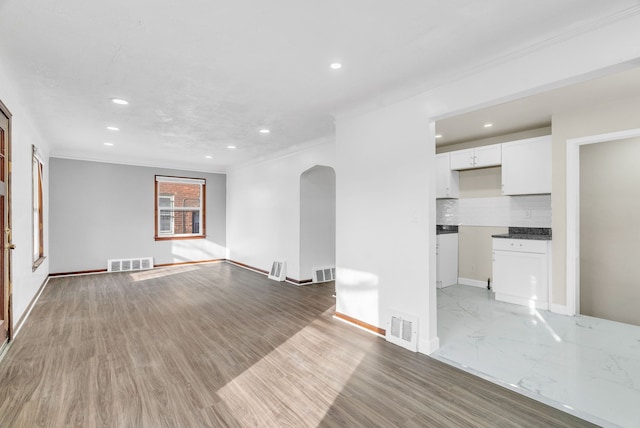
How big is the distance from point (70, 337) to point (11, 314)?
57cm

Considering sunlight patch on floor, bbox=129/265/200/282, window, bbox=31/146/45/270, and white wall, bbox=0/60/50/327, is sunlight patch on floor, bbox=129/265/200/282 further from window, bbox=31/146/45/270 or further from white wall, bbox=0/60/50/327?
white wall, bbox=0/60/50/327

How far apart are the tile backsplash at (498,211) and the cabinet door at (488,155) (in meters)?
0.64

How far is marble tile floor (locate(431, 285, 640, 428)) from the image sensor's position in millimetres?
2133

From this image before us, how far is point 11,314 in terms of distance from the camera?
3.13 meters

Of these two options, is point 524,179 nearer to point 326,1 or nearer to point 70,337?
point 326,1

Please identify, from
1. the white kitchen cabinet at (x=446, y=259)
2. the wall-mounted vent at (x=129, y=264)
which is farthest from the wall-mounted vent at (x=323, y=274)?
the wall-mounted vent at (x=129, y=264)

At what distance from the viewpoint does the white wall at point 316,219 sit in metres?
5.80

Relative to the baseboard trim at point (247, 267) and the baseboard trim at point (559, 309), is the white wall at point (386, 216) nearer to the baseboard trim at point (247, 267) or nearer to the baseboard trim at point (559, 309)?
the baseboard trim at point (559, 309)

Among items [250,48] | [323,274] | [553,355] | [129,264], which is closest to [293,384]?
[553,355]

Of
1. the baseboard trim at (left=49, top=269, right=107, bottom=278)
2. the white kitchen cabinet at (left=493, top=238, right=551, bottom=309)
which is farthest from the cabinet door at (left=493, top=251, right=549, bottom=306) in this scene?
the baseboard trim at (left=49, top=269, right=107, bottom=278)

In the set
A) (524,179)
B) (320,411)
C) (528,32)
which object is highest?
(528,32)

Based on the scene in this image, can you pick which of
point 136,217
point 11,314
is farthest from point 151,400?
point 136,217

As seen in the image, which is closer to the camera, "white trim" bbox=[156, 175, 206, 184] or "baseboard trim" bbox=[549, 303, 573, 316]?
"baseboard trim" bbox=[549, 303, 573, 316]

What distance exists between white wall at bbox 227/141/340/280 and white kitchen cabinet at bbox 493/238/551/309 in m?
2.86
